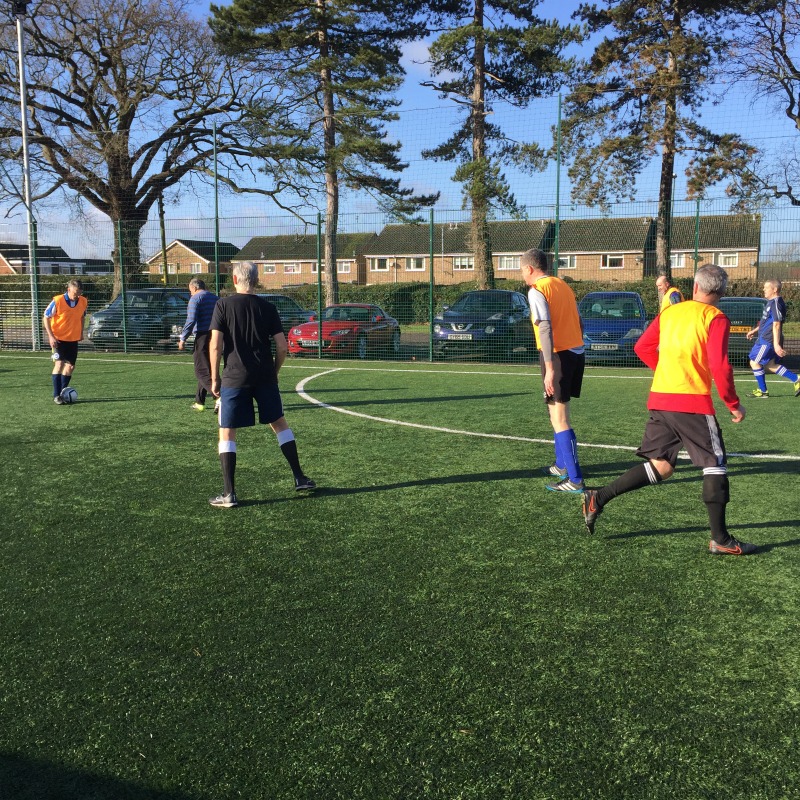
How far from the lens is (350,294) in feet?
95.7

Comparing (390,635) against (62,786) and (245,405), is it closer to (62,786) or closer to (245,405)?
(62,786)

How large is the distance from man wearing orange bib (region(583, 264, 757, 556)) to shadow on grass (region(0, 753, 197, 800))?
3.45 metres

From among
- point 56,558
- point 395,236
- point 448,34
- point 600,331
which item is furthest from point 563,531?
point 395,236

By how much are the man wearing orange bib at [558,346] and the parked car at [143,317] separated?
15.3 meters

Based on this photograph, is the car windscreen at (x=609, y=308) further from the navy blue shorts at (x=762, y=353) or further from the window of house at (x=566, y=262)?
the navy blue shorts at (x=762, y=353)

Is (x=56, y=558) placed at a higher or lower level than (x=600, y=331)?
lower

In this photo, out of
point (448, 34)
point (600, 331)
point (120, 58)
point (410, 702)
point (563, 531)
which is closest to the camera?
point (410, 702)

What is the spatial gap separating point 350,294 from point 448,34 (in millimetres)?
9881

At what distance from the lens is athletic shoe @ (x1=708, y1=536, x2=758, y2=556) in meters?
4.62

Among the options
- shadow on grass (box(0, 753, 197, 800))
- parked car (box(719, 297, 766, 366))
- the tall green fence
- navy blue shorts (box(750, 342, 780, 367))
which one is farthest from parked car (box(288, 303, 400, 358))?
shadow on grass (box(0, 753, 197, 800))

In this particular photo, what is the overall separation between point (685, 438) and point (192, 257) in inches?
683

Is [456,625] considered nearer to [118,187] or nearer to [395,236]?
[118,187]

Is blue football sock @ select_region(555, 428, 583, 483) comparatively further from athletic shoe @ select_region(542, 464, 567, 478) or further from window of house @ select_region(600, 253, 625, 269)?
window of house @ select_region(600, 253, 625, 269)

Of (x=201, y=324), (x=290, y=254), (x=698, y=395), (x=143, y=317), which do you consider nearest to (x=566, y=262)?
(x=290, y=254)
